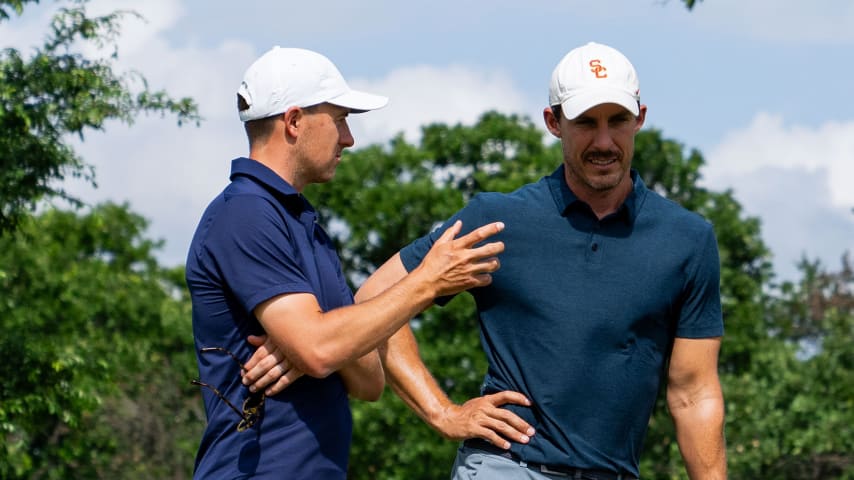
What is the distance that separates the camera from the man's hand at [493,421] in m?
4.66

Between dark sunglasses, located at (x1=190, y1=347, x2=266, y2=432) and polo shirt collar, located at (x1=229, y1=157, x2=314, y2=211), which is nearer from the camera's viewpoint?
dark sunglasses, located at (x1=190, y1=347, x2=266, y2=432)

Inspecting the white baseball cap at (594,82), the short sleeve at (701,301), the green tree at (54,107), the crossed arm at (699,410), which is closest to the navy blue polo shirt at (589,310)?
the short sleeve at (701,301)

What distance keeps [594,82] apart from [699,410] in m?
1.17

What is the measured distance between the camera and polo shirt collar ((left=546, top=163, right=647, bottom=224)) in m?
4.88

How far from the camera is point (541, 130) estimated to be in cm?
3803

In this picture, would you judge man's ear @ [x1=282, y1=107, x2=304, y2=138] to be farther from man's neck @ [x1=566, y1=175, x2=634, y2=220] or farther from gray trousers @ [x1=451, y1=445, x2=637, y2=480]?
gray trousers @ [x1=451, y1=445, x2=637, y2=480]

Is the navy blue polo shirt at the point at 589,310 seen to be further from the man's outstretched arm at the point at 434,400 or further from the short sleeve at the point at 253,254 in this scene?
the short sleeve at the point at 253,254

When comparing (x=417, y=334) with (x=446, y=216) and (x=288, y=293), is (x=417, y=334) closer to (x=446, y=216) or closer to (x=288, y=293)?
(x=446, y=216)

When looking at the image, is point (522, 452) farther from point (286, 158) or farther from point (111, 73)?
point (111, 73)

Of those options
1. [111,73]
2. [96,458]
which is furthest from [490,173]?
[111,73]

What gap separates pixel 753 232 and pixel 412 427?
9404 mm

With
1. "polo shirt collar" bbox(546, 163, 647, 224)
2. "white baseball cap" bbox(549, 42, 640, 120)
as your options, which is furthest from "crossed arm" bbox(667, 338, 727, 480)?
"white baseball cap" bbox(549, 42, 640, 120)

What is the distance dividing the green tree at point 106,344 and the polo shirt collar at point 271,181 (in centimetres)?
1162

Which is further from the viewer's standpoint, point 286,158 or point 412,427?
point 412,427
